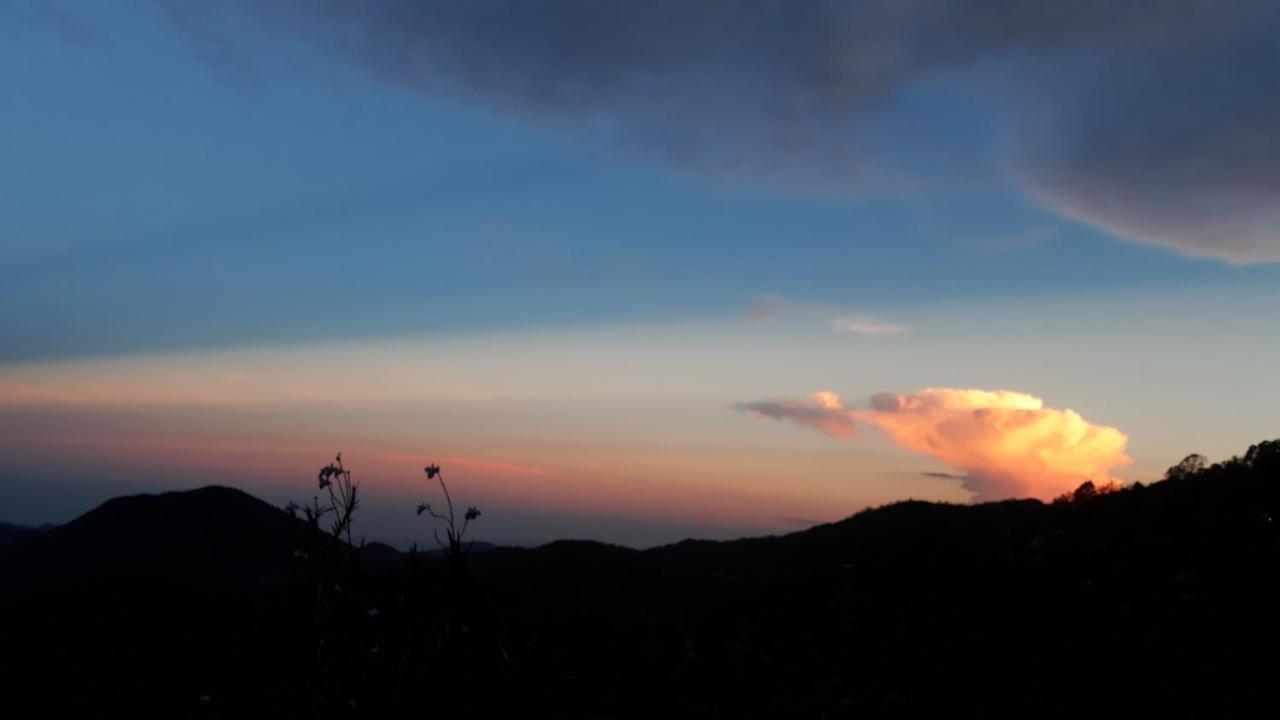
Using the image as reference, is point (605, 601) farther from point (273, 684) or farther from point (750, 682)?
point (273, 684)

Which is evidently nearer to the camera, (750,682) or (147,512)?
(750,682)

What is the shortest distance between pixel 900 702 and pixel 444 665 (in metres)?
10.2

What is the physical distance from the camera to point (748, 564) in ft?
167

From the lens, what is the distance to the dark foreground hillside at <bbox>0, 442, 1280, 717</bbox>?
8.85m

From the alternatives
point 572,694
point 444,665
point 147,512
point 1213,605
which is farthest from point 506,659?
point 147,512

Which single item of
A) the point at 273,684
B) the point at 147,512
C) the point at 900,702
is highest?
the point at 147,512

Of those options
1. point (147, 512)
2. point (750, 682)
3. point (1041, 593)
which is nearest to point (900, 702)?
point (750, 682)

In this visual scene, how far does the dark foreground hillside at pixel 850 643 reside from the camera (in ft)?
29.0

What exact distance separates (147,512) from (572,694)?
72543 mm

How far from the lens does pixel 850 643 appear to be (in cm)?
2100

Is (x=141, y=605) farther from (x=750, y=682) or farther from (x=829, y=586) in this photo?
(x=750, y=682)

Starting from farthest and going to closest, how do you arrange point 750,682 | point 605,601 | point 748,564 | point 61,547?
point 61,547 → point 748,564 → point 605,601 → point 750,682

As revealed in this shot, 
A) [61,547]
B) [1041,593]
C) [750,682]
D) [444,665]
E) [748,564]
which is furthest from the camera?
[61,547]

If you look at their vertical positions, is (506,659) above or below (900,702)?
above
